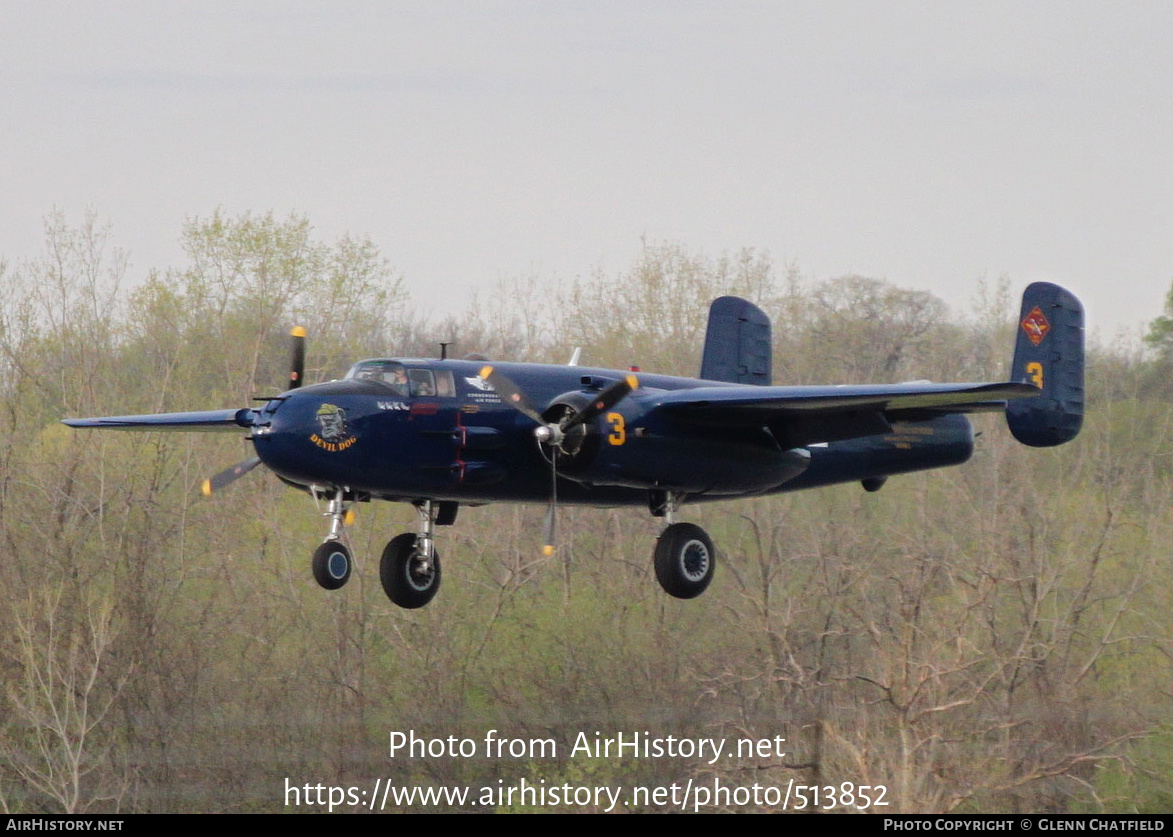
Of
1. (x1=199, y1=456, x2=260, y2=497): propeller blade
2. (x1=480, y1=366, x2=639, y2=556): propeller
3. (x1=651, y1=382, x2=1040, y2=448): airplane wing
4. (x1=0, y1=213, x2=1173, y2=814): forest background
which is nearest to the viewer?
(x1=480, y1=366, x2=639, y2=556): propeller

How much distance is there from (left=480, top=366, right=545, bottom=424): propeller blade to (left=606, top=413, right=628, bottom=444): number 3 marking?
2.91ft

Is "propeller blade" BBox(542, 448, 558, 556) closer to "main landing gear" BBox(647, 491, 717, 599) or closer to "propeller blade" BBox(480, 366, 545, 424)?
"propeller blade" BBox(480, 366, 545, 424)

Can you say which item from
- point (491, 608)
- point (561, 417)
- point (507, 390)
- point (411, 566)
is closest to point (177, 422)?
point (411, 566)

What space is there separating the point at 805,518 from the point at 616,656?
7.55m

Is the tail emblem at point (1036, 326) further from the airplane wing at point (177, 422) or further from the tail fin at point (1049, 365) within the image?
the airplane wing at point (177, 422)

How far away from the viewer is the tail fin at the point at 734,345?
2833cm

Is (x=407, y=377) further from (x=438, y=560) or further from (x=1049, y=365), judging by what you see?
(x=1049, y=365)

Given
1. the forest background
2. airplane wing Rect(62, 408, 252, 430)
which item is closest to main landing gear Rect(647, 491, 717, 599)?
airplane wing Rect(62, 408, 252, 430)

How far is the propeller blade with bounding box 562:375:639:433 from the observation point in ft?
68.6

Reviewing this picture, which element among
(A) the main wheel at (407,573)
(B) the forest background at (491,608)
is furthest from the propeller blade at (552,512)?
(B) the forest background at (491,608)

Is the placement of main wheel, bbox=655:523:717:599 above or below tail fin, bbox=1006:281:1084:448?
below

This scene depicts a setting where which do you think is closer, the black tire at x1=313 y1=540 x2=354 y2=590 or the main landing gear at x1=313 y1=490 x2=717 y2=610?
the black tire at x1=313 y1=540 x2=354 y2=590

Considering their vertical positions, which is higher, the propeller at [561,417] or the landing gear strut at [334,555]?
the propeller at [561,417]

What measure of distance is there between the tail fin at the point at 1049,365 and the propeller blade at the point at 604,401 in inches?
269
